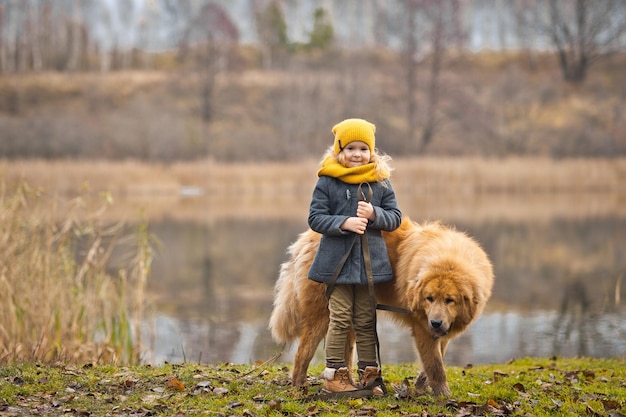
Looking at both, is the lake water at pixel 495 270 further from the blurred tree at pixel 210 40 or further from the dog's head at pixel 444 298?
the blurred tree at pixel 210 40

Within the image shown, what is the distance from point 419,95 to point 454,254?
42250mm

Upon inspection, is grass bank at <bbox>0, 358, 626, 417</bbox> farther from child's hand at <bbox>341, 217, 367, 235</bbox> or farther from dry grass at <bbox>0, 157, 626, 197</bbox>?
dry grass at <bbox>0, 157, 626, 197</bbox>

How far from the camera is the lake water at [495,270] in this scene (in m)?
9.38

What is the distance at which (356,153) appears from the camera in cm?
494

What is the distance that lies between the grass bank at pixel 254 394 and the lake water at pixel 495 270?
1.52 m

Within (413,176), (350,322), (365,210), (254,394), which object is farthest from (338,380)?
(413,176)

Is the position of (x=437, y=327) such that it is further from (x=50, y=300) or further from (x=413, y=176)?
(x=413, y=176)

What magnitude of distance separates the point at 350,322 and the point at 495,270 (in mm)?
10445

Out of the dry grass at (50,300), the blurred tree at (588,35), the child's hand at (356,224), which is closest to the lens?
the child's hand at (356,224)

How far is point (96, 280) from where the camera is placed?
8.23m

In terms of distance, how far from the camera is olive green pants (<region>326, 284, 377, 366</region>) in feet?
16.0

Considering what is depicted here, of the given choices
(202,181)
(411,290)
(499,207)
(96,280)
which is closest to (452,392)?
(411,290)

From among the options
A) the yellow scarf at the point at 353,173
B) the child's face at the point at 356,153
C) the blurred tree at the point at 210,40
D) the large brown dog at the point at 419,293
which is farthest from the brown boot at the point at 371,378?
the blurred tree at the point at 210,40

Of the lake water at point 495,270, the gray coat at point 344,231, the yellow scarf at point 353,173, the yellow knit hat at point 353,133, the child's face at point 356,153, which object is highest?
the yellow knit hat at point 353,133
